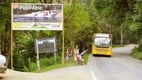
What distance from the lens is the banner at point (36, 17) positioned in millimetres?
28594

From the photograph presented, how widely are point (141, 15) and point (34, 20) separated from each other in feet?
52.1

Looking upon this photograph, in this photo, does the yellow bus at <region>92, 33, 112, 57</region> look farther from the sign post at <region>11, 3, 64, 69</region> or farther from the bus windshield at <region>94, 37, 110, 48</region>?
the sign post at <region>11, 3, 64, 69</region>

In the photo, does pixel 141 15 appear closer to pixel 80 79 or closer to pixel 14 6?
pixel 14 6

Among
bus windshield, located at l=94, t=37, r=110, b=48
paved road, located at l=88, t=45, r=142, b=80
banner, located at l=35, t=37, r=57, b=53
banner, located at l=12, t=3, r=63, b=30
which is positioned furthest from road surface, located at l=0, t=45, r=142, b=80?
bus windshield, located at l=94, t=37, r=110, b=48

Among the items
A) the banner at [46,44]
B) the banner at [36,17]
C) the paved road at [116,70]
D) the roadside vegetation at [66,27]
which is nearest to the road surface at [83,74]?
the paved road at [116,70]

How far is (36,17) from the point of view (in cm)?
2875

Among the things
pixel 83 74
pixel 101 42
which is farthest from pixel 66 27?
pixel 83 74

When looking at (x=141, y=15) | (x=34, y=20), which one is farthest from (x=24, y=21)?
(x=141, y=15)

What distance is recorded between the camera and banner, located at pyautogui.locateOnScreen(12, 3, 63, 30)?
2859cm

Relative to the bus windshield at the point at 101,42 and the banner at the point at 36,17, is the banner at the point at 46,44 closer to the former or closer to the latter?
the banner at the point at 36,17

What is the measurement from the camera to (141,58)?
4012 centimetres

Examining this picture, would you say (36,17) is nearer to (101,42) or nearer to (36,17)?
Answer: (36,17)

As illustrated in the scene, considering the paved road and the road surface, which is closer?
the road surface

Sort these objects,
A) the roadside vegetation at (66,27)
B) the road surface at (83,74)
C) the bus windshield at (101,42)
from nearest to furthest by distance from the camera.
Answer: the road surface at (83,74)
the roadside vegetation at (66,27)
the bus windshield at (101,42)
